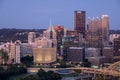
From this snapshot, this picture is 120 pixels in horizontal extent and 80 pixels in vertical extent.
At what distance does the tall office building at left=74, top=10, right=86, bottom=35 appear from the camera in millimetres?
15753

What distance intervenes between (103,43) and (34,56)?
326 centimetres

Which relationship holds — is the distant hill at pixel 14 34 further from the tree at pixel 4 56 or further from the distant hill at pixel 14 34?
the tree at pixel 4 56

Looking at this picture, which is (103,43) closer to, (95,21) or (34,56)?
(95,21)

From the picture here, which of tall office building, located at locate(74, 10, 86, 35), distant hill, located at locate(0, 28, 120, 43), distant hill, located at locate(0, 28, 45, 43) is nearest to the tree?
distant hill, located at locate(0, 28, 120, 43)

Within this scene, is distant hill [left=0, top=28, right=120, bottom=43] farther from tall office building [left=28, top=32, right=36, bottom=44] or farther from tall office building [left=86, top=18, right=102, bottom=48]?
tall office building [left=86, top=18, right=102, bottom=48]

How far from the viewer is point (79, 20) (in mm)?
15883

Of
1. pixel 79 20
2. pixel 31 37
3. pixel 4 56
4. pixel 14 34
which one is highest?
pixel 79 20

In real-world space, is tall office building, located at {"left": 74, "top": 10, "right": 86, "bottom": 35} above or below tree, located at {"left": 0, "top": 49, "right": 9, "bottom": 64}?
above

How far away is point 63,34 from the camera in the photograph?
1529cm

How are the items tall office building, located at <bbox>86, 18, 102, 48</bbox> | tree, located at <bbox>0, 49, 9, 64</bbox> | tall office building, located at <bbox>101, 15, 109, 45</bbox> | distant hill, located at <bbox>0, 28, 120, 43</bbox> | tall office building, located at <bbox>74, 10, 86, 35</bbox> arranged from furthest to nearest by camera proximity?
tall office building, located at <bbox>74, 10, 86, 35</bbox>
distant hill, located at <bbox>0, 28, 120, 43</bbox>
tall office building, located at <bbox>101, 15, 109, 45</bbox>
tall office building, located at <bbox>86, 18, 102, 48</bbox>
tree, located at <bbox>0, 49, 9, 64</bbox>

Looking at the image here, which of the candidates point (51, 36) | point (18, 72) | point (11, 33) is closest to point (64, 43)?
point (51, 36)

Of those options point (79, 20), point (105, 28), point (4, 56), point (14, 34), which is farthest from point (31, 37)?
point (4, 56)

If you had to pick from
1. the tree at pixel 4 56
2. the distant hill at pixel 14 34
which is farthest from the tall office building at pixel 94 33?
the tree at pixel 4 56

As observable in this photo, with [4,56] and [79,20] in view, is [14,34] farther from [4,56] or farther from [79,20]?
[4,56]
